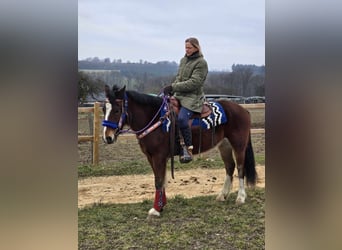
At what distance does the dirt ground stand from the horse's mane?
0.54 meters

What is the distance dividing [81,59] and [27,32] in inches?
27.6

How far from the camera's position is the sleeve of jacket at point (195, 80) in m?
1.91

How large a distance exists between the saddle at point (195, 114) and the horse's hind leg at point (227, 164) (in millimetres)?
274

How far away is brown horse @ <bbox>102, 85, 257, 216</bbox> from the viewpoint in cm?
201

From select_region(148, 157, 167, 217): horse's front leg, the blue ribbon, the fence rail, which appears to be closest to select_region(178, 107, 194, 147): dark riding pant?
select_region(148, 157, 167, 217): horse's front leg

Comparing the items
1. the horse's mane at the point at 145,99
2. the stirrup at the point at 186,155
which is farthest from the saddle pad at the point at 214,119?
the horse's mane at the point at 145,99

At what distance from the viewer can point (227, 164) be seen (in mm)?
2414

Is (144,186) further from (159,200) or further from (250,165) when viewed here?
(250,165)

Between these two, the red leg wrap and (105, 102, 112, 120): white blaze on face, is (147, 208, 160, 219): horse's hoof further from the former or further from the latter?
(105, 102, 112, 120): white blaze on face

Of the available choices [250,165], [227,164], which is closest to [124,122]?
[227,164]

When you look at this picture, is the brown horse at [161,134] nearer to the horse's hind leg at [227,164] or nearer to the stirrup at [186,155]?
the horse's hind leg at [227,164]

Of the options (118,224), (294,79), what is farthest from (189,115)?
(294,79)

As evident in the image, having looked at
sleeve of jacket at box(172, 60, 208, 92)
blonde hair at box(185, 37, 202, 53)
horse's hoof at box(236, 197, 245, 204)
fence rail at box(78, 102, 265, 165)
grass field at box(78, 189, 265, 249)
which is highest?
blonde hair at box(185, 37, 202, 53)

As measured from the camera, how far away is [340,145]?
1.05 m
